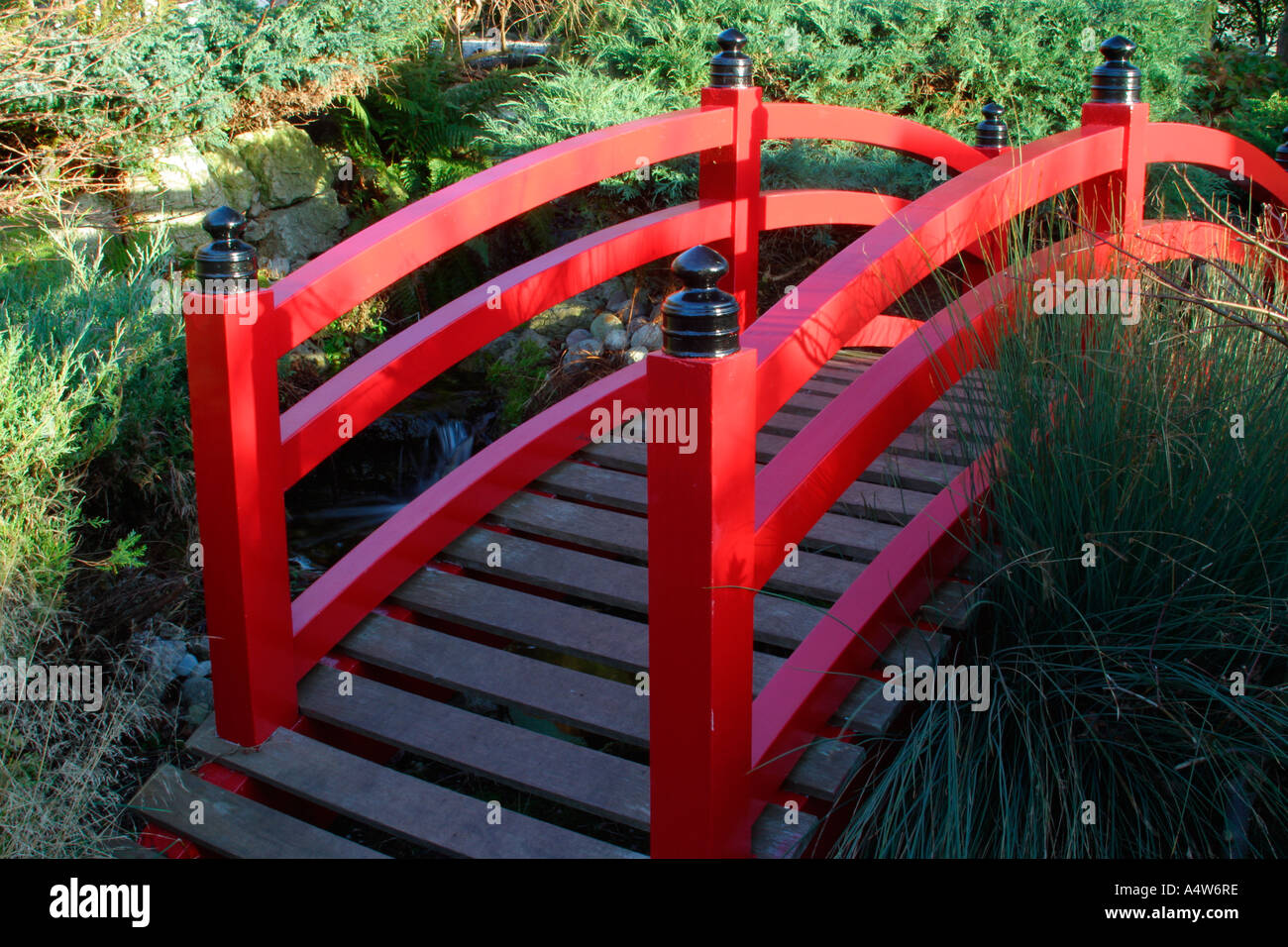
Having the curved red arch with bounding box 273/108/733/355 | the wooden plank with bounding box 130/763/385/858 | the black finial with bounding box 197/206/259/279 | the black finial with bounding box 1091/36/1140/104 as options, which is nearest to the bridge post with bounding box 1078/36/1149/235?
the black finial with bounding box 1091/36/1140/104

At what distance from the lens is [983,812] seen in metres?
2.21

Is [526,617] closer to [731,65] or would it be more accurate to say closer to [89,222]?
[731,65]

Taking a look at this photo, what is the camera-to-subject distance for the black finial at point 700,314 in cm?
193

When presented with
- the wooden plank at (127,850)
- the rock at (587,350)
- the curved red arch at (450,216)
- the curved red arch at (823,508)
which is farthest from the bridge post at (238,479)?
the rock at (587,350)

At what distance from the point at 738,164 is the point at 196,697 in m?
2.30

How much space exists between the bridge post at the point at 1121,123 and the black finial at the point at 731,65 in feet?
3.34

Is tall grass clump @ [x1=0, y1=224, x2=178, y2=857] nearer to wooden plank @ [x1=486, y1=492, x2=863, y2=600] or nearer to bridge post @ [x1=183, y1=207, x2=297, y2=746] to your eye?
bridge post @ [x1=183, y1=207, x2=297, y2=746]

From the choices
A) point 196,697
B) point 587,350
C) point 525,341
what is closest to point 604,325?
point 587,350

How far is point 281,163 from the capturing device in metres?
→ 6.85

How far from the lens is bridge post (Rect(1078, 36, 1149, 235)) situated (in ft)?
10.7

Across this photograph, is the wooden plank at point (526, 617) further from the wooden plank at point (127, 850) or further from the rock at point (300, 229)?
the rock at point (300, 229)

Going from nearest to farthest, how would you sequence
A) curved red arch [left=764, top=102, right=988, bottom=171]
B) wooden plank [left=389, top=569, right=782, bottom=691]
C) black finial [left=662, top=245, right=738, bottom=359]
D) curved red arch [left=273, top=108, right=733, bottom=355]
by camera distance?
black finial [left=662, top=245, right=738, bottom=359], curved red arch [left=273, top=108, right=733, bottom=355], wooden plank [left=389, top=569, right=782, bottom=691], curved red arch [left=764, top=102, right=988, bottom=171]

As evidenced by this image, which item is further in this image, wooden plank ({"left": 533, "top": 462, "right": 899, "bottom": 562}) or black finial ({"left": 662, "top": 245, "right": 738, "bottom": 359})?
wooden plank ({"left": 533, "top": 462, "right": 899, "bottom": 562})

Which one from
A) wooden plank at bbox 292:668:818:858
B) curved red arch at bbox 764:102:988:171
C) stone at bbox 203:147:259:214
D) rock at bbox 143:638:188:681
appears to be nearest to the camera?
wooden plank at bbox 292:668:818:858
